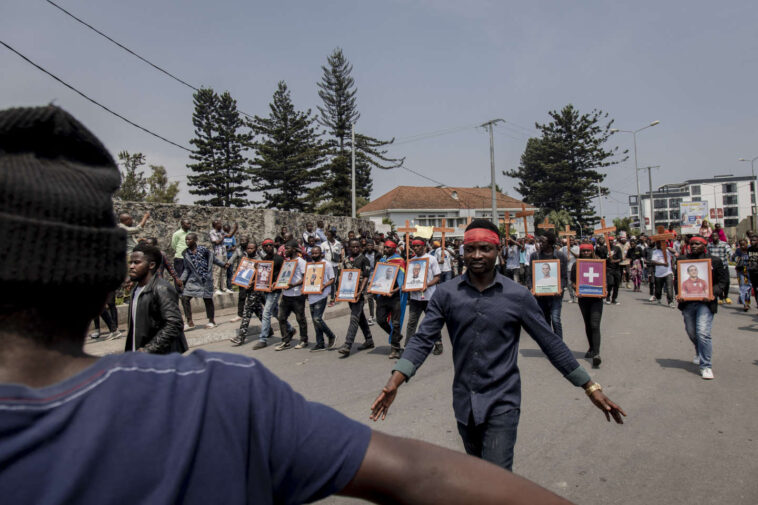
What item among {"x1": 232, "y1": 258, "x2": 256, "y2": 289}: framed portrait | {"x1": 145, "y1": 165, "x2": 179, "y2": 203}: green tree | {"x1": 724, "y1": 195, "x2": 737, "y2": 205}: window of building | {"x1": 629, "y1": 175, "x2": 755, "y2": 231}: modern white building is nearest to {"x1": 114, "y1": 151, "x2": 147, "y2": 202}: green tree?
{"x1": 145, "y1": 165, "x2": 179, "y2": 203}: green tree

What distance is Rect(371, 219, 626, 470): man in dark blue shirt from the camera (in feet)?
9.95

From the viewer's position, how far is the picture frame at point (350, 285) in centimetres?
942

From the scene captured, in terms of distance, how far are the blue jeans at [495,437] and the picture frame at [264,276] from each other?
737 centimetres

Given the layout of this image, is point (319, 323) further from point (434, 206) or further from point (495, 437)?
point (434, 206)

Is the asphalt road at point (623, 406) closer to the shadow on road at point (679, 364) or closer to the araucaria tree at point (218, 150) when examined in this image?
the shadow on road at point (679, 364)

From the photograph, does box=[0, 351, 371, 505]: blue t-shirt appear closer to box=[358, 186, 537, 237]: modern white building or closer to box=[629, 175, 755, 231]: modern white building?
box=[358, 186, 537, 237]: modern white building

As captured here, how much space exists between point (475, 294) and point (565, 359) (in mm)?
675

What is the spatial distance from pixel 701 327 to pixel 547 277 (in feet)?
7.60

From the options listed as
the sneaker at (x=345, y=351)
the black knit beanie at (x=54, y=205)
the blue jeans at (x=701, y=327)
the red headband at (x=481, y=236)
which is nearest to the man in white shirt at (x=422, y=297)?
the sneaker at (x=345, y=351)

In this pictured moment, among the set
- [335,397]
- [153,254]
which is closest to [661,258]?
[335,397]

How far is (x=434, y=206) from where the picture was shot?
2451 inches

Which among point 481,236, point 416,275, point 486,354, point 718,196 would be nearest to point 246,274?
point 416,275

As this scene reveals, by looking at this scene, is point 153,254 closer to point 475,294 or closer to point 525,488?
point 475,294

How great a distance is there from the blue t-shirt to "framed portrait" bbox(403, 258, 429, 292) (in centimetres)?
774
